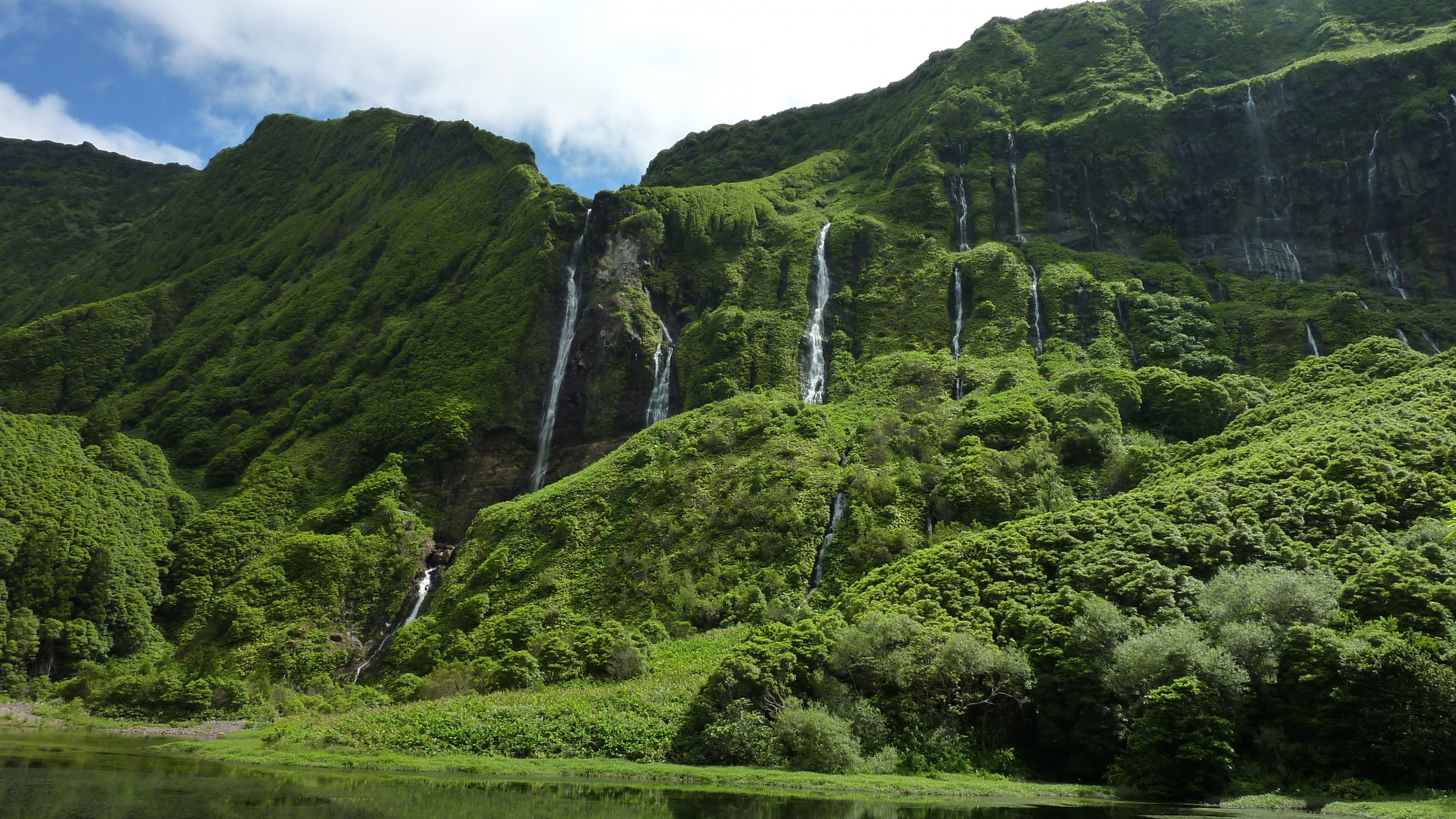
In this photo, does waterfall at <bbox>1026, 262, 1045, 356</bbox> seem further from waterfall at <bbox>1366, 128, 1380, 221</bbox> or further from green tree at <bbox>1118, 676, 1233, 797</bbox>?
green tree at <bbox>1118, 676, 1233, 797</bbox>

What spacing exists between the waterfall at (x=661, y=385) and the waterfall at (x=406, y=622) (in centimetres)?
2635

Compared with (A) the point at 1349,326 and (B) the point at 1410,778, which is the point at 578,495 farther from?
(A) the point at 1349,326

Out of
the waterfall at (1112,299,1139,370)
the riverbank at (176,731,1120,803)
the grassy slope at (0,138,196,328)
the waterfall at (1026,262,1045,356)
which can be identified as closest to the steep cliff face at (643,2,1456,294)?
the waterfall at (1026,262,1045,356)

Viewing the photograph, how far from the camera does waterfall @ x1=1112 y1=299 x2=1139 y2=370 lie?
85188 millimetres

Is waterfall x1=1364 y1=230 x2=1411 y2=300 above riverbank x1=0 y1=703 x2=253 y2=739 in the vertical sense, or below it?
above

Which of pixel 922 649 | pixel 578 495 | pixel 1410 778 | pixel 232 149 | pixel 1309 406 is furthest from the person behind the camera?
pixel 232 149

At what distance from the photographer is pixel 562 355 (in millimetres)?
94500

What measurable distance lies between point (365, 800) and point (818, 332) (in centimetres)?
7785

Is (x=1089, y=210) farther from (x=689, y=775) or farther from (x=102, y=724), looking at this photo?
(x=102, y=724)

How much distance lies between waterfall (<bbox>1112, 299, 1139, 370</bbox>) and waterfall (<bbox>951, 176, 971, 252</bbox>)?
20580mm

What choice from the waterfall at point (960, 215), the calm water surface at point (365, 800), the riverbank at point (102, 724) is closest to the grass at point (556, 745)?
the calm water surface at point (365, 800)

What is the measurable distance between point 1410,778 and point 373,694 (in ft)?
165

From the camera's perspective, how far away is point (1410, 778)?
29547mm

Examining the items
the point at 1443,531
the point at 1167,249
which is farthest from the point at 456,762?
the point at 1167,249
